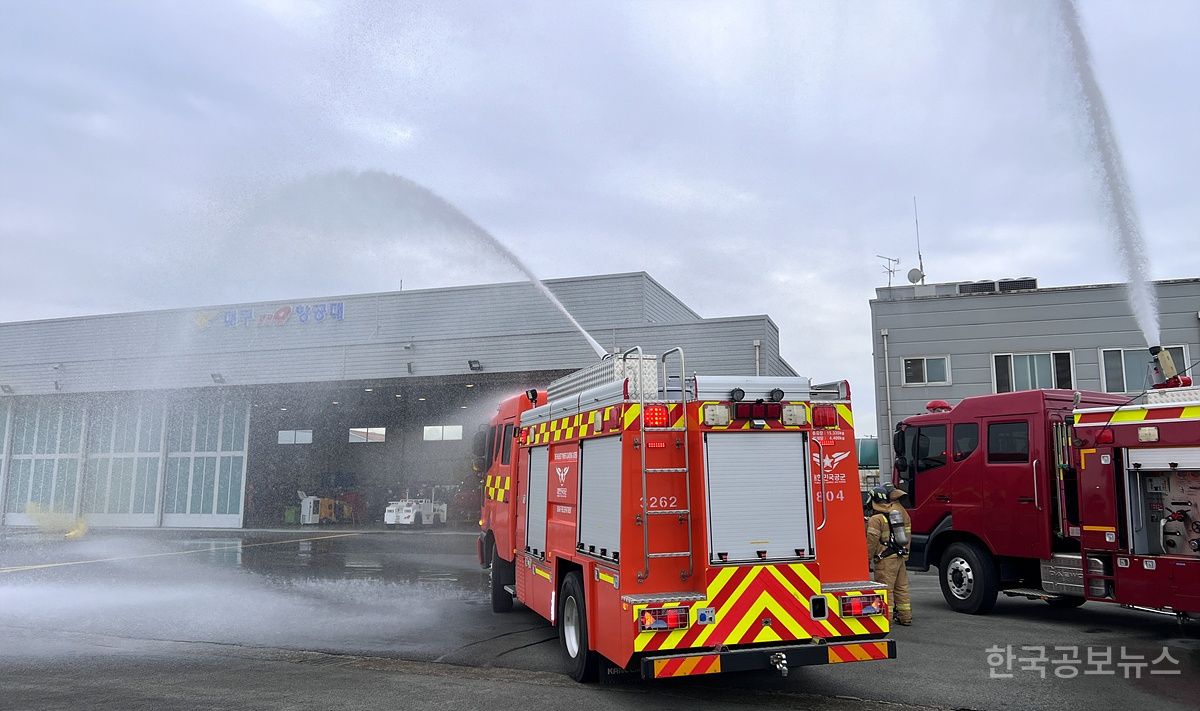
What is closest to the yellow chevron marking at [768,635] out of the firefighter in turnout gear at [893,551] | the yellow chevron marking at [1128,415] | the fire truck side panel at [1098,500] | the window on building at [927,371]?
the firefighter in turnout gear at [893,551]

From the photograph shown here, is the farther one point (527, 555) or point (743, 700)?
point (527, 555)

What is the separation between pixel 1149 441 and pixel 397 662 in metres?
7.96

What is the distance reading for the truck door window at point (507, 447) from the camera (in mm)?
10008

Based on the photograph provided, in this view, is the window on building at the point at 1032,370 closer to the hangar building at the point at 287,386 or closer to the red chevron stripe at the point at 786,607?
the hangar building at the point at 287,386

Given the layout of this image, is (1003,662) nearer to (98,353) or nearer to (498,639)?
(498,639)

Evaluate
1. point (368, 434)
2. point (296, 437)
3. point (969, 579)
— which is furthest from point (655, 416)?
point (296, 437)

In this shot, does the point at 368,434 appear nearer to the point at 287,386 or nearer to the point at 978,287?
the point at 287,386

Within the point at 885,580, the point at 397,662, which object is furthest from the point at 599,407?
the point at 885,580

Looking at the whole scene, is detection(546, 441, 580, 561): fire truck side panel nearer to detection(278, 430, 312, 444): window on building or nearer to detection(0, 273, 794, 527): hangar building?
detection(0, 273, 794, 527): hangar building

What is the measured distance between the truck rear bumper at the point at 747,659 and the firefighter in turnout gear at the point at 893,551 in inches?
147

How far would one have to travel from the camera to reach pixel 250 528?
103 feet

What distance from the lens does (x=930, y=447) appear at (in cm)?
1122

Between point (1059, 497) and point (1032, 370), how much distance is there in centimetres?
1174

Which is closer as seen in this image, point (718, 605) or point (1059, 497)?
point (718, 605)
